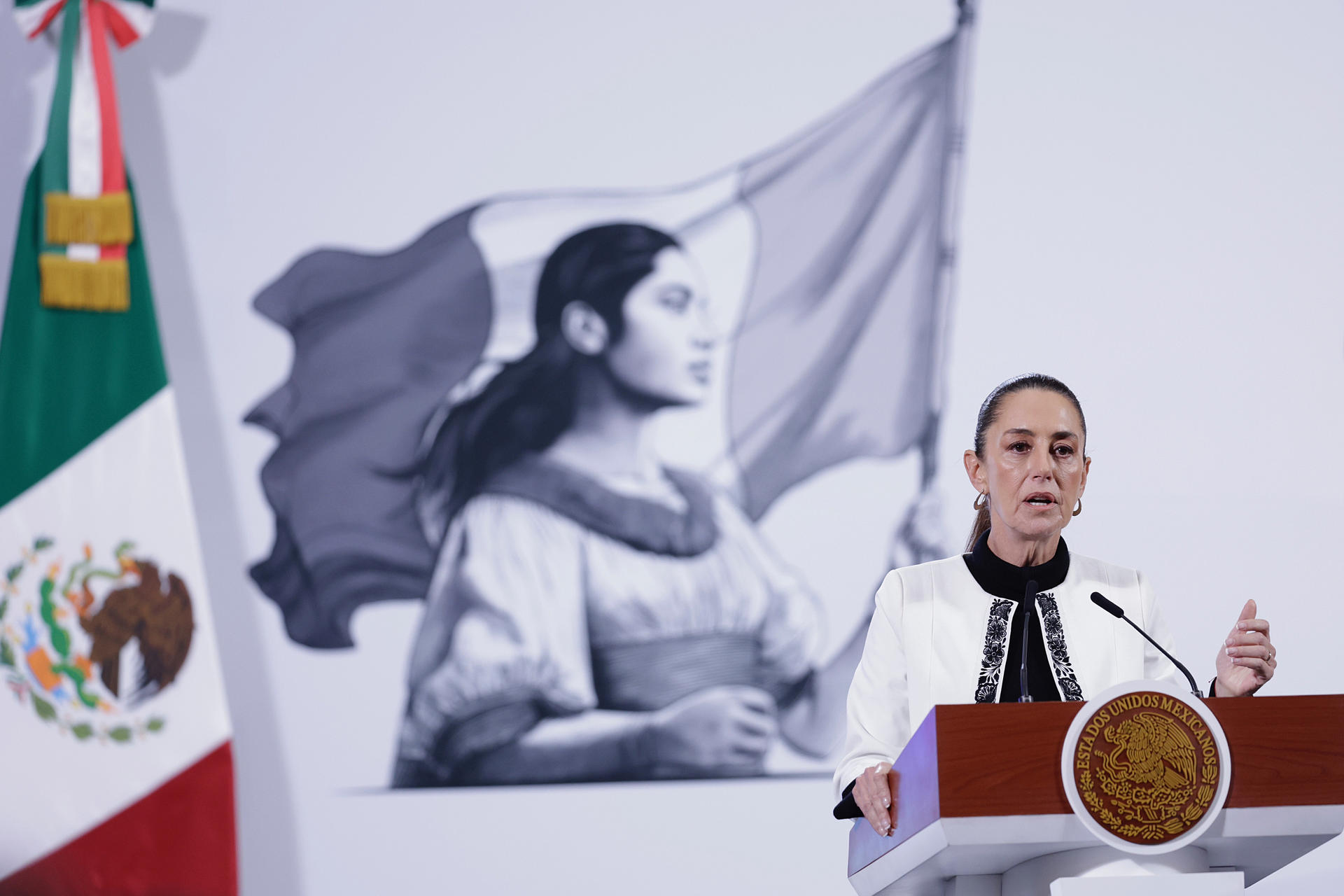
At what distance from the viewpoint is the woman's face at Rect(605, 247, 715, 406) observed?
3.27 meters

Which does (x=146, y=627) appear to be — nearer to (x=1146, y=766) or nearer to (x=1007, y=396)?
(x=1007, y=396)

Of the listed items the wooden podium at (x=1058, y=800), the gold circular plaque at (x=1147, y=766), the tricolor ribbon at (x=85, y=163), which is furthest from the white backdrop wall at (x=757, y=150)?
the gold circular plaque at (x=1147, y=766)

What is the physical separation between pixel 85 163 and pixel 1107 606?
276 centimetres

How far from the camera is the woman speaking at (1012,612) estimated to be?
69.6 inches

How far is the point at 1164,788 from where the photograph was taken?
1319 millimetres

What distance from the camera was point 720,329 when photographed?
329 centimetres

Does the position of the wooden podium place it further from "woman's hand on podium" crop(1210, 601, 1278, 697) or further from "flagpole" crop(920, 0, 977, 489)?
"flagpole" crop(920, 0, 977, 489)

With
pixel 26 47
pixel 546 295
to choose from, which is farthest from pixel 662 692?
pixel 26 47

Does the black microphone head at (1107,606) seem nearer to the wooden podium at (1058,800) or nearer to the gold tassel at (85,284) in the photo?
the wooden podium at (1058,800)

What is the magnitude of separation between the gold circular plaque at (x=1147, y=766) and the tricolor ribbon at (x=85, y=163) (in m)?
2.72

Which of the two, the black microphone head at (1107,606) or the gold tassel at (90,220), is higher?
the gold tassel at (90,220)

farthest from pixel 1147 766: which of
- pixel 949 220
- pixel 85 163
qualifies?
pixel 85 163

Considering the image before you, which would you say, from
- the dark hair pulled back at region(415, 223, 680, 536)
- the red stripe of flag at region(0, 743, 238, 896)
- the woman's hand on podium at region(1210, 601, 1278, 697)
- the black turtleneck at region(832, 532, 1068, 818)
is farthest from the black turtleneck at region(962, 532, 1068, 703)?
the red stripe of flag at region(0, 743, 238, 896)

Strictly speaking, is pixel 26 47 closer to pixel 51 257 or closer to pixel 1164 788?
pixel 51 257
